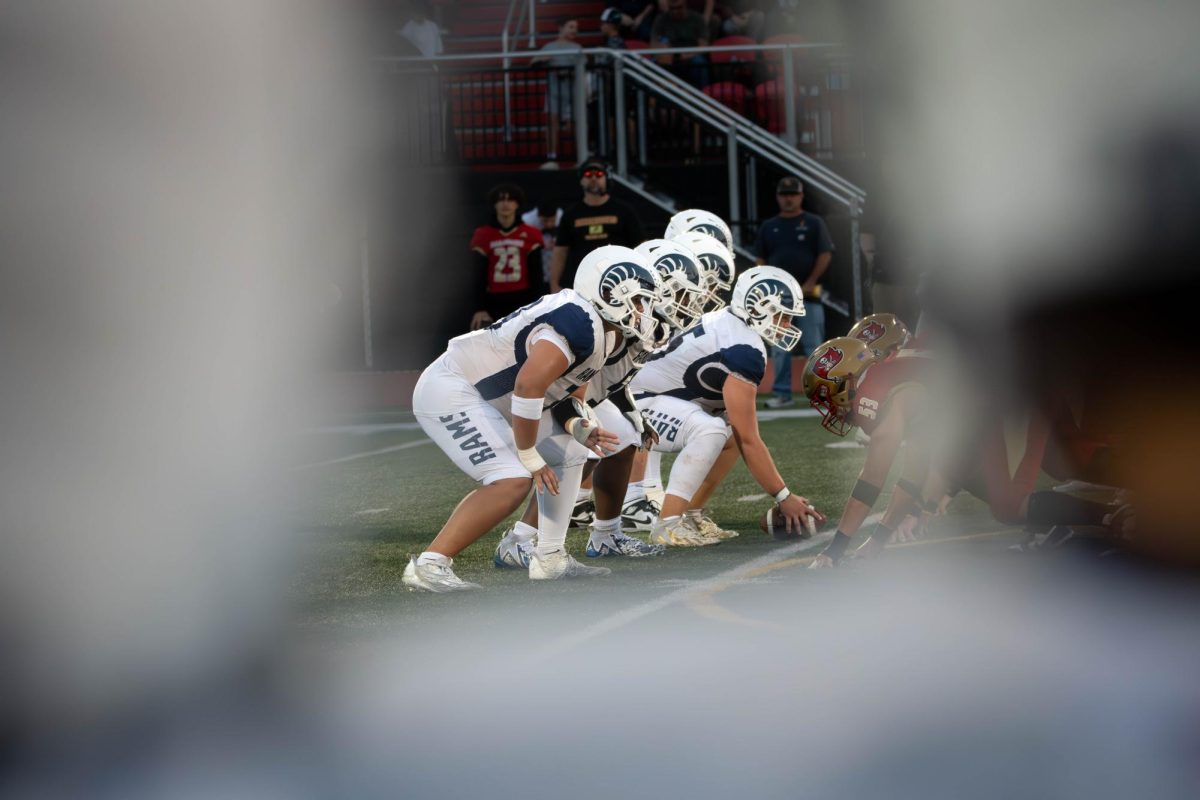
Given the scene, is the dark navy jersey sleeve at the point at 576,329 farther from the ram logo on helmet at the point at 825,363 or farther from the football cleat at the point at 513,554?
the football cleat at the point at 513,554

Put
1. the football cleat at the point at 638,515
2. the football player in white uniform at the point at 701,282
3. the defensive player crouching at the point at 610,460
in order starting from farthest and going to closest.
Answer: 1. the football cleat at the point at 638,515
2. the football player in white uniform at the point at 701,282
3. the defensive player crouching at the point at 610,460

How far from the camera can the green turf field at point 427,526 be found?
523 cm

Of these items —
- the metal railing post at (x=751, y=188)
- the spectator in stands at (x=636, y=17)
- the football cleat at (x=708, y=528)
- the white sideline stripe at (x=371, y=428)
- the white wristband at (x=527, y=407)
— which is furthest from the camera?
the spectator in stands at (x=636, y=17)

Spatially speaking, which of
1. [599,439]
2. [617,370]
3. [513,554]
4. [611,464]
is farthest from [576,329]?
[611,464]

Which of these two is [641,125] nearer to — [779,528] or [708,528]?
[708,528]

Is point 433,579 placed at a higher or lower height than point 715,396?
lower

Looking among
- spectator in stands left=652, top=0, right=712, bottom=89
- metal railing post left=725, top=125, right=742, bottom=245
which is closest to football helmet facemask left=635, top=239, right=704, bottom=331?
metal railing post left=725, top=125, right=742, bottom=245

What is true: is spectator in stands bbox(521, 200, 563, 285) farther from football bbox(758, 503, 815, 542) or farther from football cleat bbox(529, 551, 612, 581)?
football cleat bbox(529, 551, 612, 581)

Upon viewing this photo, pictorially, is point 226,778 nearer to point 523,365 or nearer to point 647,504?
point 523,365

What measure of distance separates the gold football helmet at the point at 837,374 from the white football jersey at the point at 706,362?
71cm

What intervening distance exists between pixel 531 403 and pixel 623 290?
47 cm

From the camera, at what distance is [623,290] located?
5.35 m

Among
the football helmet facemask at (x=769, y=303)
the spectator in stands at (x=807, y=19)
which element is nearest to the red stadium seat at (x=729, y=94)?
the spectator in stands at (x=807, y=19)

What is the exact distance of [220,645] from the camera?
448 cm
